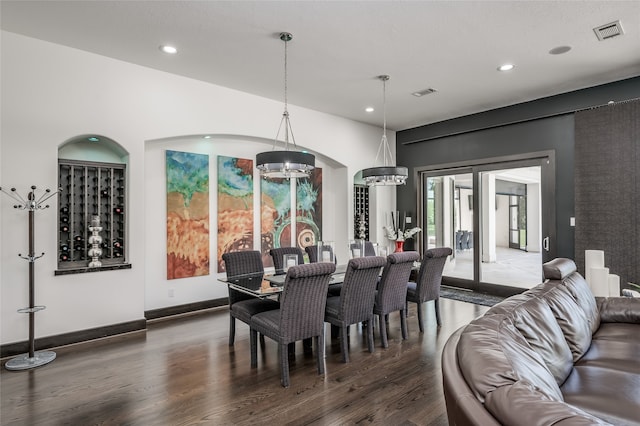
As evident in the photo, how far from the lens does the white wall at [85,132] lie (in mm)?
3490

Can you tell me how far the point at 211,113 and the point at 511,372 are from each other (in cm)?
471

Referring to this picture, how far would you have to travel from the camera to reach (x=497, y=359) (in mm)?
1251

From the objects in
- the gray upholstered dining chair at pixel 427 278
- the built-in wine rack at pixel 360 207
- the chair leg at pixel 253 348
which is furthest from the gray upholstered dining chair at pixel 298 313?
the built-in wine rack at pixel 360 207

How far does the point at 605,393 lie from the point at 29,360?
14.7 feet

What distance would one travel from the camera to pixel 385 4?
3.05m

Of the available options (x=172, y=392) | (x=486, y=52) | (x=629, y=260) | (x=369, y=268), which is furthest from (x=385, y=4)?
(x=629, y=260)

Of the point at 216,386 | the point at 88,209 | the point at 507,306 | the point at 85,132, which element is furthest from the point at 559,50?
the point at 88,209

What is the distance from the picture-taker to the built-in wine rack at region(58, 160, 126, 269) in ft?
12.8

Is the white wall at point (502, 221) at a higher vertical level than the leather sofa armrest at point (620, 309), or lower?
higher

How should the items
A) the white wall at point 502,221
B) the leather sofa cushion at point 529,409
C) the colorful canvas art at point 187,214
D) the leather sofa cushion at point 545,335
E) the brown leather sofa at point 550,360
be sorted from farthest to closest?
1. the white wall at point 502,221
2. the colorful canvas art at point 187,214
3. the leather sofa cushion at point 545,335
4. the brown leather sofa at point 550,360
5. the leather sofa cushion at point 529,409

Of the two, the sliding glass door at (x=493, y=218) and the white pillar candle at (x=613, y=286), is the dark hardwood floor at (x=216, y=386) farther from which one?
the sliding glass door at (x=493, y=218)

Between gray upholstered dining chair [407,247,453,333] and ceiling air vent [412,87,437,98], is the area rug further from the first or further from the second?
ceiling air vent [412,87,437,98]

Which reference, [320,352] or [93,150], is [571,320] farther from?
[93,150]

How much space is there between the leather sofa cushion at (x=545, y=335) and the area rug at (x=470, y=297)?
3449mm
